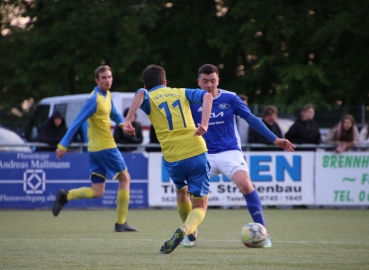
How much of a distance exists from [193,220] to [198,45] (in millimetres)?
21826

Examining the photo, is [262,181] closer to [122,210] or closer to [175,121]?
[122,210]

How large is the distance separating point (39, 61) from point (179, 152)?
2245 cm

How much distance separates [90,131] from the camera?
10.8 metres

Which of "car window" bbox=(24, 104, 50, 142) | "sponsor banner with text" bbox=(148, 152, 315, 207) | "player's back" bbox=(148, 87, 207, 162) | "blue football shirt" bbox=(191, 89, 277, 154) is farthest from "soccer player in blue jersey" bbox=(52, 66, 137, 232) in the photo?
"car window" bbox=(24, 104, 50, 142)

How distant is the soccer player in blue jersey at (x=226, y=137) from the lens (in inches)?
336

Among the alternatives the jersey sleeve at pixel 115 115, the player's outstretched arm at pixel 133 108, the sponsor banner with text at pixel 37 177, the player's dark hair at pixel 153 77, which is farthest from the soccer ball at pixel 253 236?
the sponsor banner with text at pixel 37 177

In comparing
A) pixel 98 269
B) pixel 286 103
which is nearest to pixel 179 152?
pixel 98 269

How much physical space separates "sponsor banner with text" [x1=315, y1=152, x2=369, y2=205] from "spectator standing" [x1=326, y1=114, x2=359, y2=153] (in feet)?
0.62

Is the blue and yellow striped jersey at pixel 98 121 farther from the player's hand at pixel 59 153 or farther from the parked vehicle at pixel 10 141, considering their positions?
the parked vehicle at pixel 10 141

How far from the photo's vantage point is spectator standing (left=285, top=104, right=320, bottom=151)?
50.9 feet

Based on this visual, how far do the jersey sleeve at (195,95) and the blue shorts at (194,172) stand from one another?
22.4 inches

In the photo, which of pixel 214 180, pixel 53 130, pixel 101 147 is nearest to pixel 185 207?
pixel 101 147

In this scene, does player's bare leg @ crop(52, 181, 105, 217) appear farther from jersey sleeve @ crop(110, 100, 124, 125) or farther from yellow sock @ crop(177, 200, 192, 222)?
yellow sock @ crop(177, 200, 192, 222)

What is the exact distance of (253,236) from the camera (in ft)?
26.7
